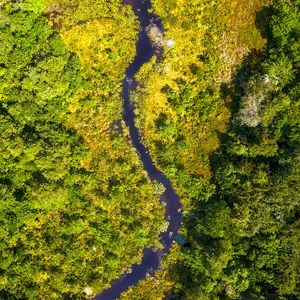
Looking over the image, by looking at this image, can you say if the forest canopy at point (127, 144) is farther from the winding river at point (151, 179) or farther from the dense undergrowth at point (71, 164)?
the winding river at point (151, 179)

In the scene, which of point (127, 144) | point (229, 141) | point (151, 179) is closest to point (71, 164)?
point (127, 144)

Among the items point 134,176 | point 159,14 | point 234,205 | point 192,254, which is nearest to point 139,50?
point 159,14

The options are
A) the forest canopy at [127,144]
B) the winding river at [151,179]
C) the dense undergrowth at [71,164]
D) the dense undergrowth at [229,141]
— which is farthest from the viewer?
the winding river at [151,179]

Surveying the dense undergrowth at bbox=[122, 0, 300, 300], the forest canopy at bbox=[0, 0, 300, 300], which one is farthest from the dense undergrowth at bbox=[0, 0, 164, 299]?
the dense undergrowth at bbox=[122, 0, 300, 300]

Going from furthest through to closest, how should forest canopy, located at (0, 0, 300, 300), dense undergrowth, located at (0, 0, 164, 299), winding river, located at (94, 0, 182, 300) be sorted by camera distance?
winding river, located at (94, 0, 182, 300) → dense undergrowth, located at (0, 0, 164, 299) → forest canopy, located at (0, 0, 300, 300)

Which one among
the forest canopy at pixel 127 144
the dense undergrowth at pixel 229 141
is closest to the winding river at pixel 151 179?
the forest canopy at pixel 127 144

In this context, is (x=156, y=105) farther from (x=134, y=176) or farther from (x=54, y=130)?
(x=54, y=130)

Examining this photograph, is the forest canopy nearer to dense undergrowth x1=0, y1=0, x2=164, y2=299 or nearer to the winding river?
dense undergrowth x1=0, y1=0, x2=164, y2=299
